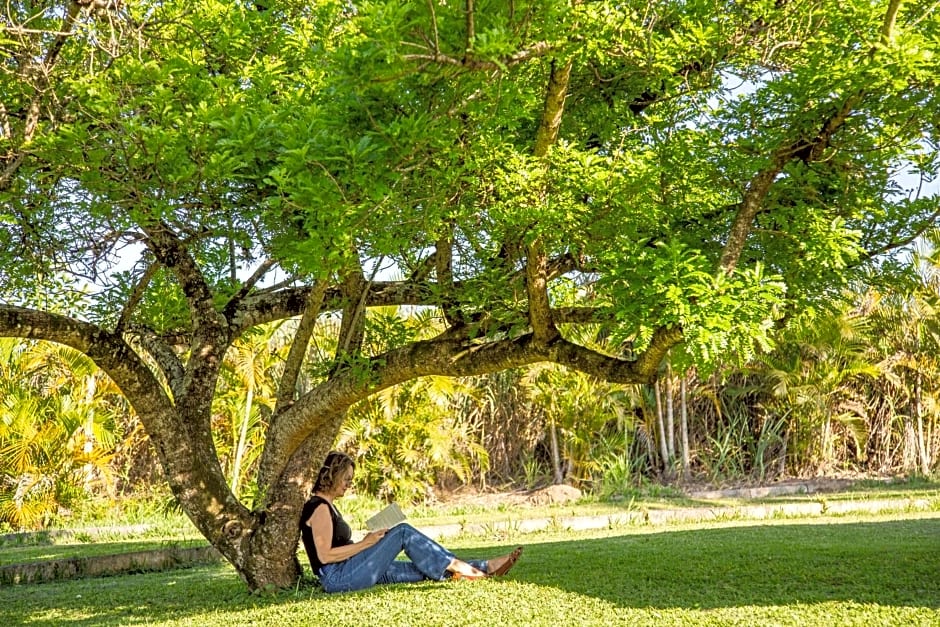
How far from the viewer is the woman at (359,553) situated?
655cm

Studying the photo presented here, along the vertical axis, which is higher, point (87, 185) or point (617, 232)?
Answer: point (87, 185)

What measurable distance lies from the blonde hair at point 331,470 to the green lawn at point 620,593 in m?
0.77

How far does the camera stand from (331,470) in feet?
21.9

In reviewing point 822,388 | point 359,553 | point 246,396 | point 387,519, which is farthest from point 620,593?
point 822,388

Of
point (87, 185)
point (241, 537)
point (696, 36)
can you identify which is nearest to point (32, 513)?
point (241, 537)

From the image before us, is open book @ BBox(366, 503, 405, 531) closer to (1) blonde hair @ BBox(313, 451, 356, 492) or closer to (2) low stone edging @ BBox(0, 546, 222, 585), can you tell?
(1) blonde hair @ BBox(313, 451, 356, 492)

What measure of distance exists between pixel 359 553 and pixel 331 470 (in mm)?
633

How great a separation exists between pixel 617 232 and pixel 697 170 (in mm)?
639

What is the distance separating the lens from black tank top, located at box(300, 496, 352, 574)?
661 cm

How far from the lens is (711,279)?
5137mm

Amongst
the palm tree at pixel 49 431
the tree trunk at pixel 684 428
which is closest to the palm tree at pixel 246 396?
the palm tree at pixel 49 431

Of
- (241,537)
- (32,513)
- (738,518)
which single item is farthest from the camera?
(32,513)

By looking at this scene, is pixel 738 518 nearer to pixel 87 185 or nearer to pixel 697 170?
pixel 697 170

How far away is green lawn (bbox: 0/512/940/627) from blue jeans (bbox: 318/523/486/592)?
0.52 feet
